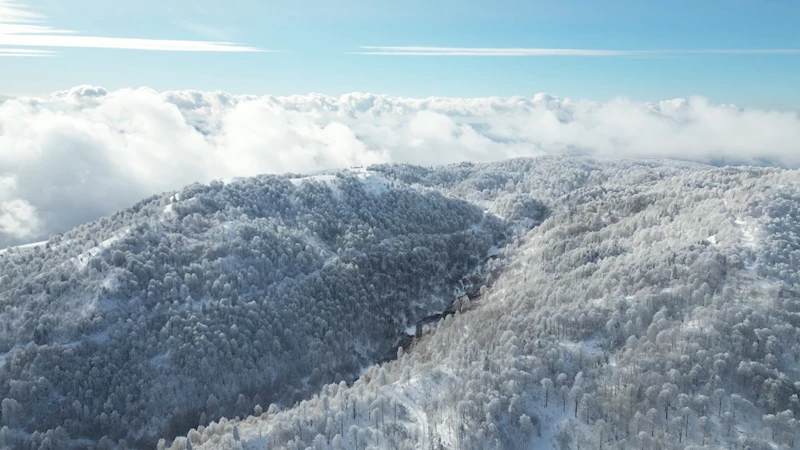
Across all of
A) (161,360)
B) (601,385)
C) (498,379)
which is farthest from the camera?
(161,360)

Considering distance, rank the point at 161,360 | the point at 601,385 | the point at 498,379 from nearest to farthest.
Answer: the point at 601,385 → the point at 498,379 → the point at 161,360

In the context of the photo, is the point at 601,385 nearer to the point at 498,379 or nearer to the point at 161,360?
the point at 498,379

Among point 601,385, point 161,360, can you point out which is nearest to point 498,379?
point 601,385

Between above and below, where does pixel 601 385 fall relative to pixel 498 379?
above

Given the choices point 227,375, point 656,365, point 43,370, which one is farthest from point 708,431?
point 43,370

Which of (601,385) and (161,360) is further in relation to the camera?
(161,360)

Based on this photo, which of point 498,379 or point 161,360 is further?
point 161,360

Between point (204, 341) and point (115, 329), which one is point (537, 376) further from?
point (115, 329)

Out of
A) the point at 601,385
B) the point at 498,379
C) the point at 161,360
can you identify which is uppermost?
the point at 601,385

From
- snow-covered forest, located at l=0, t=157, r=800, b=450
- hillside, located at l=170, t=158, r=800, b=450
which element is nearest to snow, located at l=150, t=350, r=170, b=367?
snow-covered forest, located at l=0, t=157, r=800, b=450

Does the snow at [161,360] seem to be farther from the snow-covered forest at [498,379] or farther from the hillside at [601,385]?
the hillside at [601,385]

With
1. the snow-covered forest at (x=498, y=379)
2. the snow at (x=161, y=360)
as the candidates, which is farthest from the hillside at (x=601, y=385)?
the snow at (x=161, y=360)
